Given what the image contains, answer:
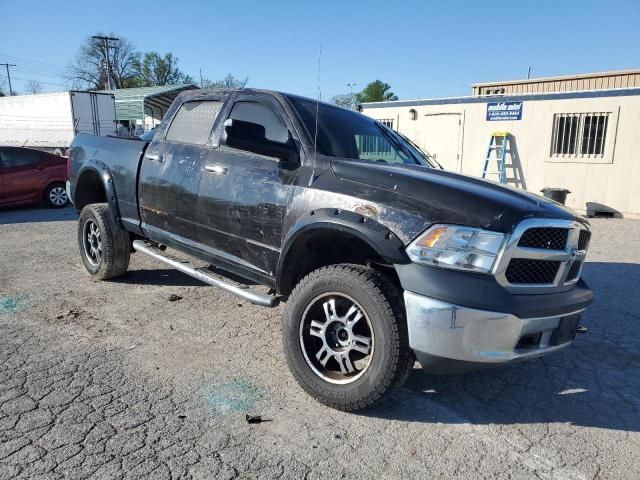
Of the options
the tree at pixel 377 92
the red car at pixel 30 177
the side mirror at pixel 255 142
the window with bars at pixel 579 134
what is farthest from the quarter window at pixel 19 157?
the tree at pixel 377 92

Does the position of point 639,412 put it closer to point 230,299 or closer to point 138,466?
point 138,466

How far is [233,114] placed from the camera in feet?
13.2

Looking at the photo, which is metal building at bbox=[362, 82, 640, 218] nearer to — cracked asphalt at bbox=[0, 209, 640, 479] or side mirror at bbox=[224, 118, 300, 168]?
cracked asphalt at bbox=[0, 209, 640, 479]

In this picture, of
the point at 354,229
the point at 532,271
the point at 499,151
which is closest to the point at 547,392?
the point at 532,271

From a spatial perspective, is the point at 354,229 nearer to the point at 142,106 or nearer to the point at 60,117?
the point at 60,117

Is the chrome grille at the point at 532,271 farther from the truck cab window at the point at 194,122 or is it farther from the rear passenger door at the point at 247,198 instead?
the truck cab window at the point at 194,122

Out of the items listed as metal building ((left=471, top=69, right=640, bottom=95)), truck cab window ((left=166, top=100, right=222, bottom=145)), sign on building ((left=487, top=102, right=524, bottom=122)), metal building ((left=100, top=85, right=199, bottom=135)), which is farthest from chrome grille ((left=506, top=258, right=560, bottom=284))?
metal building ((left=100, top=85, right=199, bottom=135))

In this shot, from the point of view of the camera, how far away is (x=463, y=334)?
99.7 inches

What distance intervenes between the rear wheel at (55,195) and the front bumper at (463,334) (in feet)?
36.7

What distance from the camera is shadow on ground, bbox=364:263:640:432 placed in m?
2.99

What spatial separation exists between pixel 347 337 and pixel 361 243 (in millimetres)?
605

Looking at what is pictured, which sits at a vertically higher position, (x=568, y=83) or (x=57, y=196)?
(x=568, y=83)

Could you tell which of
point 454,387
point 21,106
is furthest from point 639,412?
point 21,106

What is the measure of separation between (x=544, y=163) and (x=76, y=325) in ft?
41.5
